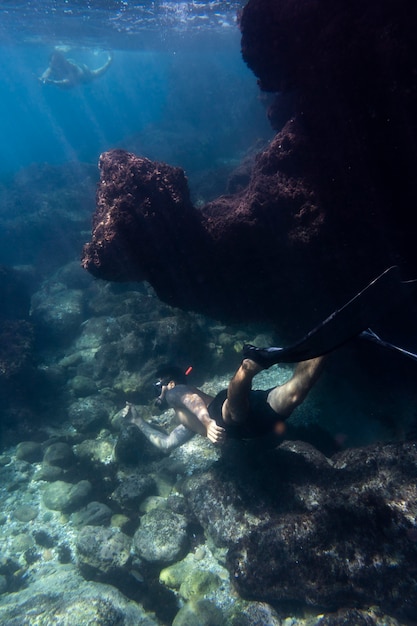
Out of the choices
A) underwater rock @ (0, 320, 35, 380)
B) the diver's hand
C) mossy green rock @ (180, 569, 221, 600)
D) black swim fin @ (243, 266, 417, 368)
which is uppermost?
black swim fin @ (243, 266, 417, 368)

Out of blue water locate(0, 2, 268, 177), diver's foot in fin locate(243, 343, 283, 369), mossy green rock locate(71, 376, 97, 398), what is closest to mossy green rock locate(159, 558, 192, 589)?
diver's foot in fin locate(243, 343, 283, 369)

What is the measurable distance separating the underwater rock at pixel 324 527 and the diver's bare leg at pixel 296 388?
0.88 metres

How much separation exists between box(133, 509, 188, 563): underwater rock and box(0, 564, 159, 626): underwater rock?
0.62m

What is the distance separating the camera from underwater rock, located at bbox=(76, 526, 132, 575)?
17.3ft

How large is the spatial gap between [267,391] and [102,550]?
11.9 ft

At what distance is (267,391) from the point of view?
17.8 feet

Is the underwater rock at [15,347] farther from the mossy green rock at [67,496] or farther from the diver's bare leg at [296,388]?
the diver's bare leg at [296,388]

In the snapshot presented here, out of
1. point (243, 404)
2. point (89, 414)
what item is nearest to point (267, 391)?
point (243, 404)

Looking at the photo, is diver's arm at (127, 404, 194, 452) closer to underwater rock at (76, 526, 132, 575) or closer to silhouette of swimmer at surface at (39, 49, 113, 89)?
underwater rock at (76, 526, 132, 575)

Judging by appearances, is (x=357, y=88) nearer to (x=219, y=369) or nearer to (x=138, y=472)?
(x=219, y=369)

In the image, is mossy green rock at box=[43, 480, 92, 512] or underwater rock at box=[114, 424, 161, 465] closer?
mossy green rock at box=[43, 480, 92, 512]

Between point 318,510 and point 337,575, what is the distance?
0.66 m

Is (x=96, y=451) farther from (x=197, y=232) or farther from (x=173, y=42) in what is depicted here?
(x=173, y=42)

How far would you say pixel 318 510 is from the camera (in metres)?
4.34
